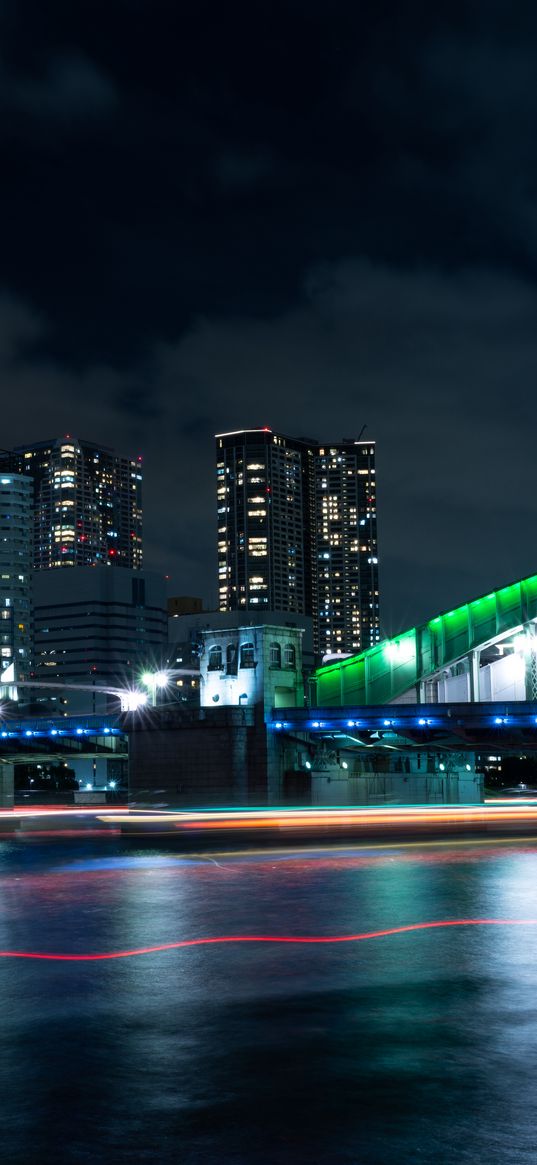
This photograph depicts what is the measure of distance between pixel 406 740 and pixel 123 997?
89852 mm

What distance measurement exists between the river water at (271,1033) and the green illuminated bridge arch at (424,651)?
2748 inches

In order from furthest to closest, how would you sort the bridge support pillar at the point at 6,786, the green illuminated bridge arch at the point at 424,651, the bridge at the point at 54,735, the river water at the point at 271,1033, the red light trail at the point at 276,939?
1. the bridge support pillar at the point at 6,786
2. the bridge at the point at 54,735
3. the green illuminated bridge arch at the point at 424,651
4. the red light trail at the point at 276,939
5. the river water at the point at 271,1033

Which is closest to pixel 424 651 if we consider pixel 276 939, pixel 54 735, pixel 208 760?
pixel 208 760

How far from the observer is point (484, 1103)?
9.28m

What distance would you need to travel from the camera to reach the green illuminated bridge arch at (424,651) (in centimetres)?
9194

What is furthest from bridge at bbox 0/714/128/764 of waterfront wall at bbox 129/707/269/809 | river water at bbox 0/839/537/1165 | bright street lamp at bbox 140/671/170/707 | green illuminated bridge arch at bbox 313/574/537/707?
river water at bbox 0/839/537/1165

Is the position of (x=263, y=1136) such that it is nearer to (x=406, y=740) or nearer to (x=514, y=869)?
(x=514, y=869)

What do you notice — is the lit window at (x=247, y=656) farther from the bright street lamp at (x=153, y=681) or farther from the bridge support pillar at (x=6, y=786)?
the bridge support pillar at (x=6, y=786)

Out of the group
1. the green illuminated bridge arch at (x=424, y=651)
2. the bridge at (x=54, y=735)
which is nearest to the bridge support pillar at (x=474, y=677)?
the green illuminated bridge arch at (x=424, y=651)

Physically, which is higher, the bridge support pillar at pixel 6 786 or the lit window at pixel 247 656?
the lit window at pixel 247 656

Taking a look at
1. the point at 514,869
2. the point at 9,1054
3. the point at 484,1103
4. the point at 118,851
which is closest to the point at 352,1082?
the point at 484,1103

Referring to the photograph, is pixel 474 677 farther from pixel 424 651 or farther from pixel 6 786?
pixel 6 786

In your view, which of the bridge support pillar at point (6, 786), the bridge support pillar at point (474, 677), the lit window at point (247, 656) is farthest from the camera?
the bridge support pillar at point (6, 786)

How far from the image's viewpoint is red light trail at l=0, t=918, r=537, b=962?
16.6m
